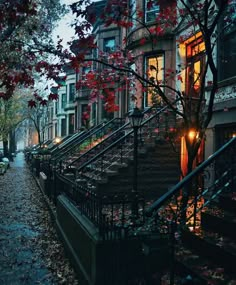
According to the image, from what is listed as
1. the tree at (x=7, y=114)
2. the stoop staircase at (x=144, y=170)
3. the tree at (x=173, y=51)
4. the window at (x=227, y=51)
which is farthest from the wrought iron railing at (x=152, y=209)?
the tree at (x=7, y=114)

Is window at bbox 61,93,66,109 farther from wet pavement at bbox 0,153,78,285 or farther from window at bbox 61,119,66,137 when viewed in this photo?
wet pavement at bbox 0,153,78,285

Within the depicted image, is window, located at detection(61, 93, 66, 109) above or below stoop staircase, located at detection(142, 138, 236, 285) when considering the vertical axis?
above

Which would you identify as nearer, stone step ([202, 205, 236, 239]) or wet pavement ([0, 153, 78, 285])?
stone step ([202, 205, 236, 239])

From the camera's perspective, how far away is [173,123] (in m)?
13.7

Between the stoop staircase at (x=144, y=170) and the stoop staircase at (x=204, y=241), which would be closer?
the stoop staircase at (x=204, y=241)

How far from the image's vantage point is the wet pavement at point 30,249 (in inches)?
251

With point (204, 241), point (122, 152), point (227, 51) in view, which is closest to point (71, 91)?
point (122, 152)

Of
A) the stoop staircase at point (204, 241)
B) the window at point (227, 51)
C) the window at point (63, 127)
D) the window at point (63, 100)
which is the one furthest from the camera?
the window at point (63, 100)

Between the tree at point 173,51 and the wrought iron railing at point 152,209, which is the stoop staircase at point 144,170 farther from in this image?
the wrought iron railing at point 152,209

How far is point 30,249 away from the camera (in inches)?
316

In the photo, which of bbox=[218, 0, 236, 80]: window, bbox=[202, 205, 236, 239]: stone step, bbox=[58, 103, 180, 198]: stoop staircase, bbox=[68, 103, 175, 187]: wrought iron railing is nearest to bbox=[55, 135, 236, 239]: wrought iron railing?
bbox=[202, 205, 236, 239]: stone step

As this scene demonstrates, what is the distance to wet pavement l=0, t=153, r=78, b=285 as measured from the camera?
251 inches

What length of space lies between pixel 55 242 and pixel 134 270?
152 inches

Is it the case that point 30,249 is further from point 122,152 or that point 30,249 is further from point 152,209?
point 122,152
